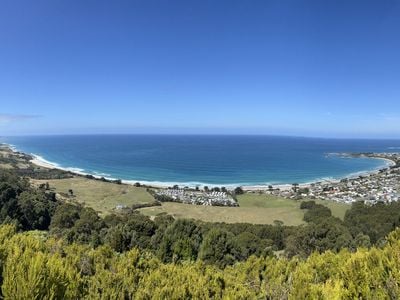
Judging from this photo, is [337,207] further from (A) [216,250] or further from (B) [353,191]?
(A) [216,250]

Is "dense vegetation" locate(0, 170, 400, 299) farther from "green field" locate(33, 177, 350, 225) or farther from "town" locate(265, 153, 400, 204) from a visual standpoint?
"town" locate(265, 153, 400, 204)

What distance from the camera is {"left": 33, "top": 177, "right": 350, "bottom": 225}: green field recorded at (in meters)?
50.2

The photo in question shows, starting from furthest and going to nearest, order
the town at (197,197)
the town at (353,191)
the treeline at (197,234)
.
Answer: the town at (353,191), the town at (197,197), the treeline at (197,234)

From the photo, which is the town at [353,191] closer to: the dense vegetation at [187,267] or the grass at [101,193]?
the grass at [101,193]

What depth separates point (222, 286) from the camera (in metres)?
11.6

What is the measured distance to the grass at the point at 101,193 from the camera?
193ft

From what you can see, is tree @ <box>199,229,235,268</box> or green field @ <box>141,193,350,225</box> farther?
green field @ <box>141,193,350,225</box>

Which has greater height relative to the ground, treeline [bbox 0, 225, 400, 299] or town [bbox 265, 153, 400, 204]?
treeline [bbox 0, 225, 400, 299]

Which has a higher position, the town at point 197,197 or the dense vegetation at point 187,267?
the dense vegetation at point 187,267

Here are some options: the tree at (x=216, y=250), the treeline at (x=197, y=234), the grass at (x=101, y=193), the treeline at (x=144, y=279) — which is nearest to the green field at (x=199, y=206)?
the grass at (x=101, y=193)

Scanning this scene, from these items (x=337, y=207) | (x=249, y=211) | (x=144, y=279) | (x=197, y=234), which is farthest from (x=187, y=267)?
(x=337, y=207)

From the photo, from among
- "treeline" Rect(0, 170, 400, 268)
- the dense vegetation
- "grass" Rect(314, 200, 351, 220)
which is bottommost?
"grass" Rect(314, 200, 351, 220)

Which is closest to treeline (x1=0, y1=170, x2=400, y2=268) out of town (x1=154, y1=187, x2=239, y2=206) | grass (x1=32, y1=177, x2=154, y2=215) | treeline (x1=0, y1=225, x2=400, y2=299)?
treeline (x1=0, y1=225, x2=400, y2=299)

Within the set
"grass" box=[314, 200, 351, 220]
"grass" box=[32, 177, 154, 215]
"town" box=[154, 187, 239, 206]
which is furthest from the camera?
"town" box=[154, 187, 239, 206]
